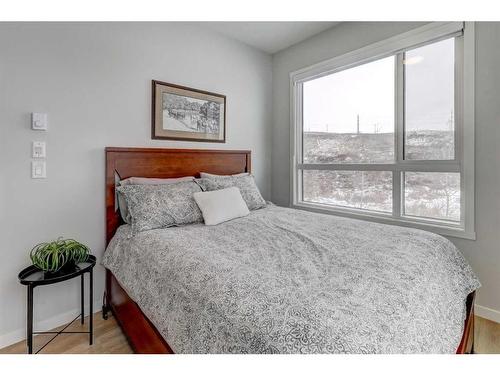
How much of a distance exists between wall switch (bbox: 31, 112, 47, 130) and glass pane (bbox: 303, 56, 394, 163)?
2.60 m

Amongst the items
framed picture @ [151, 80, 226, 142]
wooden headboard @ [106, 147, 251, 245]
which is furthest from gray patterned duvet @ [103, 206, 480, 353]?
framed picture @ [151, 80, 226, 142]

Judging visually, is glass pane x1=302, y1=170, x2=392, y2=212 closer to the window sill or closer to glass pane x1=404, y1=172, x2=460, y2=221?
the window sill

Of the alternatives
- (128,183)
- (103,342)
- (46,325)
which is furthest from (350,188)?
(46,325)

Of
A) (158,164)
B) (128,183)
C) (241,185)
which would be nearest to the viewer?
(128,183)

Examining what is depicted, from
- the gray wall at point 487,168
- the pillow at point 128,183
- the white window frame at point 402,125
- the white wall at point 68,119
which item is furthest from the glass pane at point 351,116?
the pillow at point 128,183

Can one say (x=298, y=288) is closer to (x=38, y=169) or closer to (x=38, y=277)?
(x=38, y=277)

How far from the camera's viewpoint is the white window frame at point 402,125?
6.64 ft

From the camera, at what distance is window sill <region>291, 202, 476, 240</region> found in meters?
2.13

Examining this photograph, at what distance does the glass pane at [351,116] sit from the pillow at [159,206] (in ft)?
5.75

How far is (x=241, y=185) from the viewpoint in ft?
8.64

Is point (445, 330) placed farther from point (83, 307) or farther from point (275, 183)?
point (275, 183)

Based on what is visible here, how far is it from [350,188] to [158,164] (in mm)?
2010

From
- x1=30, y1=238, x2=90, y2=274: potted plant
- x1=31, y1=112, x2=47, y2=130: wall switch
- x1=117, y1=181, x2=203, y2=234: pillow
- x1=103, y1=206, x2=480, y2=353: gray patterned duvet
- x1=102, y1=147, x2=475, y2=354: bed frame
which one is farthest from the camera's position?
x1=117, y1=181, x2=203, y2=234: pillow

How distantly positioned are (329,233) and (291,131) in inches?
74.1
